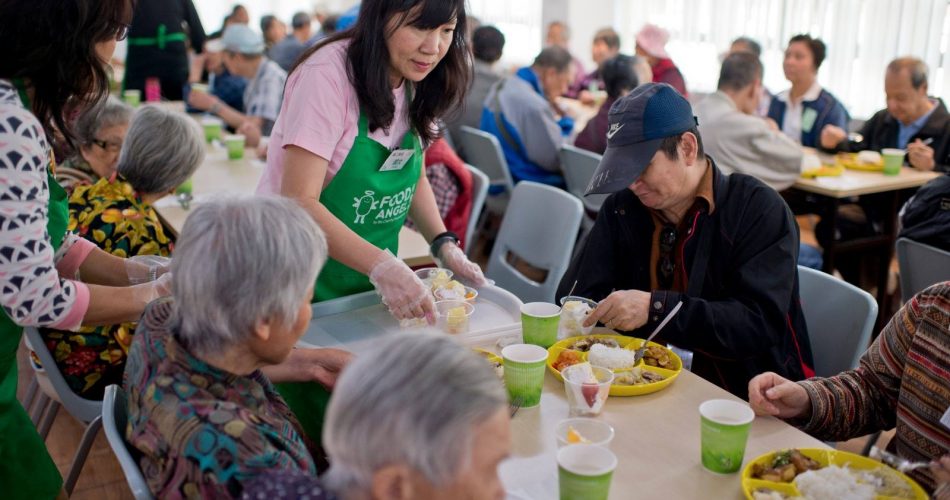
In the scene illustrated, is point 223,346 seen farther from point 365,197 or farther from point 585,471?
point 365,197

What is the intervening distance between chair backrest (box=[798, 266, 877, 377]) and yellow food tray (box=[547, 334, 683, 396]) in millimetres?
567

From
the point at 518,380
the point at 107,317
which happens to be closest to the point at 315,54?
the point at 107,317

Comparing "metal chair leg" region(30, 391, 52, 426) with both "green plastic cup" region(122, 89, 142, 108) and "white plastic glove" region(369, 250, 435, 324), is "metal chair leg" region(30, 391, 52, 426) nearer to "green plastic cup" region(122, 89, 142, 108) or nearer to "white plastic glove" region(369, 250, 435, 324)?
"white plastic glove" region(369, 250, 435, 324)

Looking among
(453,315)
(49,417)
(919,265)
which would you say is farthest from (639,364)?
(49,417)

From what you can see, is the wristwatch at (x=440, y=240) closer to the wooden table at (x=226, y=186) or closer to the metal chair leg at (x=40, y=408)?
the wooden table at (x=226, y=186)

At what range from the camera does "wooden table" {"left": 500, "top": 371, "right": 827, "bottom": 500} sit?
1.50 meters

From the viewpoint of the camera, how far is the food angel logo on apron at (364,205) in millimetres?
2332

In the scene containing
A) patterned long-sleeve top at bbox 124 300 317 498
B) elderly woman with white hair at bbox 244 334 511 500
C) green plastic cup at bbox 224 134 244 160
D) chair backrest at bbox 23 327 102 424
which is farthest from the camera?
green plastic cup at bbox 224 134 244 160

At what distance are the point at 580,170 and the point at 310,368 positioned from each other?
10.5 feet

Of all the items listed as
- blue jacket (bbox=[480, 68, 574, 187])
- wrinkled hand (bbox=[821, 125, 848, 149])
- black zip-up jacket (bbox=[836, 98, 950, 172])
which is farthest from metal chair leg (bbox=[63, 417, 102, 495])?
black zip-up jacket (bbox=[836, 98, 950, 172])

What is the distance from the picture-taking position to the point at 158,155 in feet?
9.49

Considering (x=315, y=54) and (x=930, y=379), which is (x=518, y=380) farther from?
(x=315, y=54)

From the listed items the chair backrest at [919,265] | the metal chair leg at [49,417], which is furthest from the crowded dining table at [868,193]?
the metal chair leg at [49,417]

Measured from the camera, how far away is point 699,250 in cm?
220
